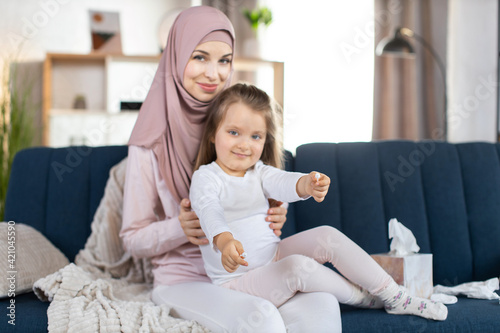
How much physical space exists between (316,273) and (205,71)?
692 millimetres

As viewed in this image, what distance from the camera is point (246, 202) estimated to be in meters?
1.41

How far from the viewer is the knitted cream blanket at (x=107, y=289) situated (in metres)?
1.26

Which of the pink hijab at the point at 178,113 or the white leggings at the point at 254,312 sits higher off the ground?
the pink hijab at the point at 178,113

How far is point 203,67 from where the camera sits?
1.59 metres

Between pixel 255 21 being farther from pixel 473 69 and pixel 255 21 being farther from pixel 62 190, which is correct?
pixel 62 190

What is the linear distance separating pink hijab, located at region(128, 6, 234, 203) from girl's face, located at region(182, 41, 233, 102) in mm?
16

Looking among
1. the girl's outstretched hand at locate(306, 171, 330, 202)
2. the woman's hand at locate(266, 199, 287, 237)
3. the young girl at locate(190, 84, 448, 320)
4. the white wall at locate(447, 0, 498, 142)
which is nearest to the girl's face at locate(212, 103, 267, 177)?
the young girl at locate(190, 84, 448, 320)

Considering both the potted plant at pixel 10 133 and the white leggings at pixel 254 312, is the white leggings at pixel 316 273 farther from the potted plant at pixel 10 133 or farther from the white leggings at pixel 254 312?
the potted plant at pixel 10 133

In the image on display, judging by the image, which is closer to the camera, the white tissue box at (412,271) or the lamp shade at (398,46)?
the white tissue box at (412,271)

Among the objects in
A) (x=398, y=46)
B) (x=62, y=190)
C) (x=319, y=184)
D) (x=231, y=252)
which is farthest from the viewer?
(x=398, y=46)

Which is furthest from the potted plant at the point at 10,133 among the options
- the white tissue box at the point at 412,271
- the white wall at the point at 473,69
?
the white wall at the point at 473,69

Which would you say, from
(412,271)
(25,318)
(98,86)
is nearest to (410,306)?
(412,271)

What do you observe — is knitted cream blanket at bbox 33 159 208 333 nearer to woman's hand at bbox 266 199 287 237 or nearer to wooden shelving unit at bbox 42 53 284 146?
woman's hand at bbox 266 199 287 237

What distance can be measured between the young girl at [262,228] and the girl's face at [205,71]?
0.30ft
